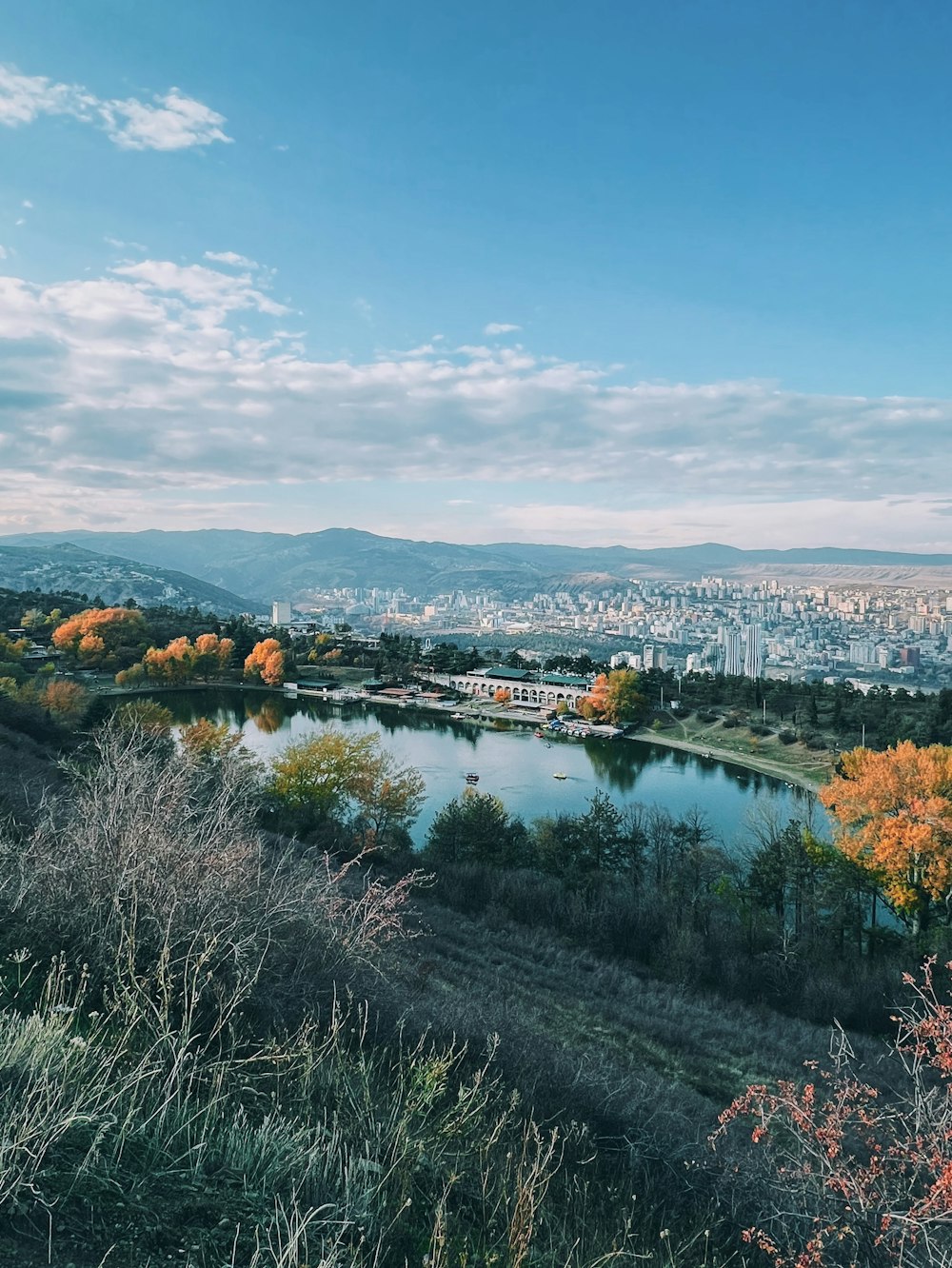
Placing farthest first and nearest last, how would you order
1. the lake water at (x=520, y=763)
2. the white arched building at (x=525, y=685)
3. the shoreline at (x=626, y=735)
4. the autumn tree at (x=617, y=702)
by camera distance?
1. the white arched building at (x=525, y=685)
2. the autumn tree at (x=617, y=702)
3. the shoreline at (x=626, y=735)
4. the lake water at (x=520, y=763)

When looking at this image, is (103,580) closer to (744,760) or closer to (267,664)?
(267,664)

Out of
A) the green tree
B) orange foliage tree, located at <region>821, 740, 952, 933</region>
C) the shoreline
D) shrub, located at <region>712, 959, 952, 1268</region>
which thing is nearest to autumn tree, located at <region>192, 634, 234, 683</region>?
the shoreline

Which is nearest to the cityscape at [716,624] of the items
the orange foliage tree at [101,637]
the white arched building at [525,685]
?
the white arched building at [525,685]

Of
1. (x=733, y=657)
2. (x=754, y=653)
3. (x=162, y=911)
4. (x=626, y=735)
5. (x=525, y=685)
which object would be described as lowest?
(x=626, y=735)

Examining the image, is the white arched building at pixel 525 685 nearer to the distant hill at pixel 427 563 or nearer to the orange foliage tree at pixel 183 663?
the orange foliage tree at pixel 183 663

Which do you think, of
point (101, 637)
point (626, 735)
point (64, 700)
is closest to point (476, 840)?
point (64, 700)

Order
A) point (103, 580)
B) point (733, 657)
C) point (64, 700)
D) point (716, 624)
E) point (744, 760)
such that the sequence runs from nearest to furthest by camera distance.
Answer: point (64, 700) → point (744, 760) → point (733, 657) → point (716, 624) → point (103, 580)

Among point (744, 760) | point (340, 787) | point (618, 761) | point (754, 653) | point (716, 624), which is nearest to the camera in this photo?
point (340, 787)
